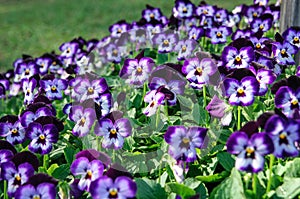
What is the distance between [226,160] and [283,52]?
37.5 inches

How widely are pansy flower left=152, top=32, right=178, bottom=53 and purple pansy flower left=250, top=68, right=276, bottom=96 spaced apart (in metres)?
1.29

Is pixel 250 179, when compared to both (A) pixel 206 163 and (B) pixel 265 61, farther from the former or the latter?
(B) pixel 265 61

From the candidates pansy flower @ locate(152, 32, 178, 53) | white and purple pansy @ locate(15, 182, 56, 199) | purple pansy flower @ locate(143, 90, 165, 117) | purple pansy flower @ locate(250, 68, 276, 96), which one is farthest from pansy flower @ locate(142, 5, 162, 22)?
white and purple pansy @ locate(15, 182, 56, 199)

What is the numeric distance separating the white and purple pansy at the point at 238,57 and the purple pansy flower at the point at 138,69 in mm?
446

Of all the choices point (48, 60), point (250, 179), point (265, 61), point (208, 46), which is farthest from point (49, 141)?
point (208, 46)

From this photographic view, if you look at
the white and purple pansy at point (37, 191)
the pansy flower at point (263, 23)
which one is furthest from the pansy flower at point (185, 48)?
the white and purple pansy at point (37, 191)

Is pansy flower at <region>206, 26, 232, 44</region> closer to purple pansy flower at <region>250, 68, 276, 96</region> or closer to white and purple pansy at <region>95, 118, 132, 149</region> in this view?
purple pansy flower at <region>250, 68, 276, 96</region>

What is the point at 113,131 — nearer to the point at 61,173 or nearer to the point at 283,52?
the point at 61,173

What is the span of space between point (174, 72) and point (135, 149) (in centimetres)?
48

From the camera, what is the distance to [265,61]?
115 inches

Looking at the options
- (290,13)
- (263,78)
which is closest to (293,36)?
(290,13)

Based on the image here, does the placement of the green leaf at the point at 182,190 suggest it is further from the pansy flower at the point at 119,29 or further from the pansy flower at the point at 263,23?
the pansy flower at the point at 119,29

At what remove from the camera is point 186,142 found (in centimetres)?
230

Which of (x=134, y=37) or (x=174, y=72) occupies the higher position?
(x=134, y=37)
